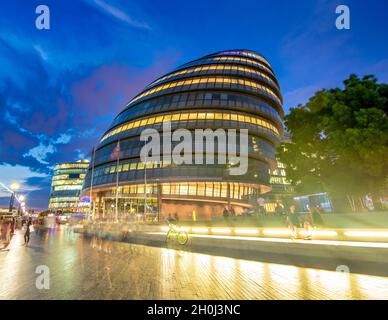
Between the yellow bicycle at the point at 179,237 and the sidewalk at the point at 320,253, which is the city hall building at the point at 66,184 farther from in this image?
the sidewalk at the point at 320,253

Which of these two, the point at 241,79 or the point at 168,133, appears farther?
the point at 241,79

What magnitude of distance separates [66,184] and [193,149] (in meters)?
140

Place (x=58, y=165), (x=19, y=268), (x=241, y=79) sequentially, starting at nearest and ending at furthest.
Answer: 1. (x=19, y=268)
2. (x=241, y=79)
3. (x=58, y=165)

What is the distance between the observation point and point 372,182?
18.8m

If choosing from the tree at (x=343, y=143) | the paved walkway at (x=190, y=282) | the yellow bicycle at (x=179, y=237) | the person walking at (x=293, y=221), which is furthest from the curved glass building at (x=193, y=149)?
the paved walkway at (x=190, y=282)

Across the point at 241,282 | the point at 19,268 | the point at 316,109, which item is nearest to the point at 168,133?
the point at 316,109

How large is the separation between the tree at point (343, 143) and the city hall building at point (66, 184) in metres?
147

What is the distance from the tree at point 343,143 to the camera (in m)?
15.5

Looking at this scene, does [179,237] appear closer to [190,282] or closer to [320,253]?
[320,253]

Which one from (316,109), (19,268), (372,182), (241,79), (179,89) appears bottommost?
(19,268)
